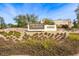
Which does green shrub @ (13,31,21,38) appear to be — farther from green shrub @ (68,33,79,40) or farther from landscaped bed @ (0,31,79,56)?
green shrub @ (68,33,79,40)

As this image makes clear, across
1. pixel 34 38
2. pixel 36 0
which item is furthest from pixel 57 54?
pixel 36 0

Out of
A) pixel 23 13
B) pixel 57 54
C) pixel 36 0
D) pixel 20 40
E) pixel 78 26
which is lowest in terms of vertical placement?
pixel 57 54

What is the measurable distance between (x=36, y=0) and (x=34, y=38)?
339 millimetres

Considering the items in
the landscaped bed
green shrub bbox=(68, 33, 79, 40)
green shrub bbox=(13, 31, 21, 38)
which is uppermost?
green shrub bbox=(13, 31, 21, 38)

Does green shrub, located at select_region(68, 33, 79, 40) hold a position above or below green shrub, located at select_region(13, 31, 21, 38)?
below

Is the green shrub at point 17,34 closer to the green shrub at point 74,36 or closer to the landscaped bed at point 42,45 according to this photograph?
the landscaped bed at point 42,45

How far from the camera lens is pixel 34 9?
1881 millimetres

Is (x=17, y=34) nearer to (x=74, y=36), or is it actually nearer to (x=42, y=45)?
(x=42, y=45)

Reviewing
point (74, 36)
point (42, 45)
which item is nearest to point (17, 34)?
point (42, 45)

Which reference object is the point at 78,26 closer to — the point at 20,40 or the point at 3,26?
the point at 20,40

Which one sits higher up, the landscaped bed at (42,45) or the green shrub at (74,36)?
the green shrub at (74,36)

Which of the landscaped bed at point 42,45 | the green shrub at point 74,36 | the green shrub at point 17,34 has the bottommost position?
the landscaped bed at point 42,45

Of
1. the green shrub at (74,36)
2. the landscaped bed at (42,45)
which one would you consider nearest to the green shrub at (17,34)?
the landscaped bed at (42,45)

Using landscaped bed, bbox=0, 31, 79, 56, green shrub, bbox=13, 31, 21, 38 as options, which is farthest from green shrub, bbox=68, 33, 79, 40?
green shrub, bbox=13, 31, 21, 38
